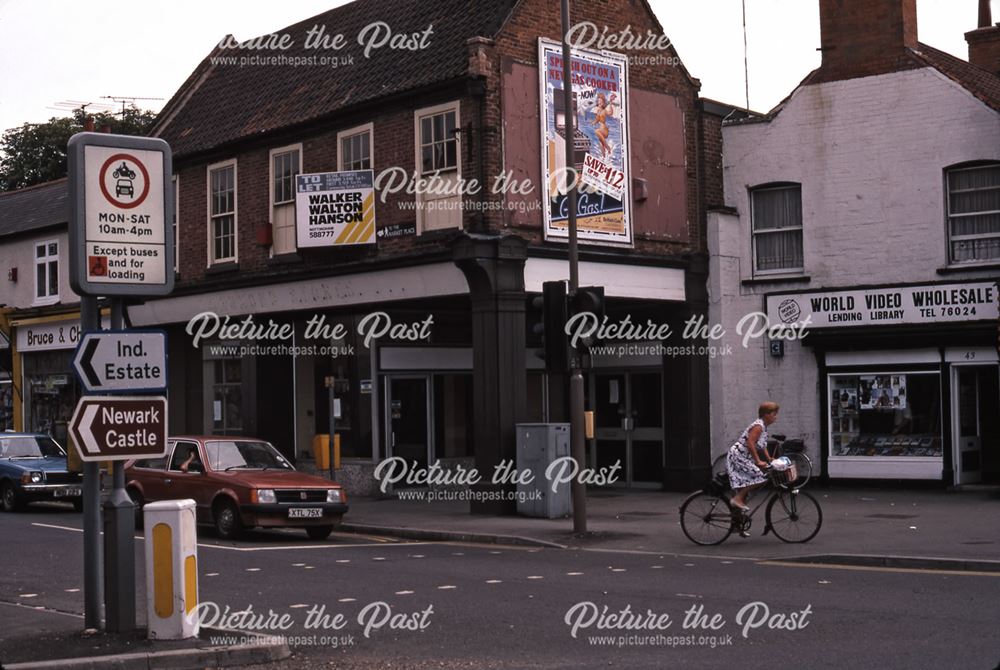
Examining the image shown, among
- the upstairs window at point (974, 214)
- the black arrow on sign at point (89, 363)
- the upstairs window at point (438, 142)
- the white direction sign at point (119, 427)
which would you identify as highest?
the upstairs window at point (438, 142)

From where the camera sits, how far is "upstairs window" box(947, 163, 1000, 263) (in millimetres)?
22453

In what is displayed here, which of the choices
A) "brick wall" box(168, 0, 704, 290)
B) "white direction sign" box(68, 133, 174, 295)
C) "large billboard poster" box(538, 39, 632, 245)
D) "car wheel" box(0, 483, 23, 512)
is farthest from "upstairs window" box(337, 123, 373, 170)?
"white direction sign" box(68, 133, 174, 295)

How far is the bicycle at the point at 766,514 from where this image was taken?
51.8 ft

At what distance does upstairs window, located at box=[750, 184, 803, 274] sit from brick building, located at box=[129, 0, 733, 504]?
106 centimetres

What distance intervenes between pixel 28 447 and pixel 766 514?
1527 cm

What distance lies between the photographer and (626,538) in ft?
57.2

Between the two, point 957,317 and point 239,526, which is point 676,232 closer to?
point 957,317

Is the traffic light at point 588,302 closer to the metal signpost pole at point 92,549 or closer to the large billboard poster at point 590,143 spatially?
the large billboard poster at point 590,143

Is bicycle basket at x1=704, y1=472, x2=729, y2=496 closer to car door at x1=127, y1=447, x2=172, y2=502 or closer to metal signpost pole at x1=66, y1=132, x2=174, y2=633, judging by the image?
metal signpost pole at x1=66, y1=132, x2=174, y2=633

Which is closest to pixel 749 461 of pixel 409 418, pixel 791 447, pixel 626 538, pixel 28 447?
pixel 626 538

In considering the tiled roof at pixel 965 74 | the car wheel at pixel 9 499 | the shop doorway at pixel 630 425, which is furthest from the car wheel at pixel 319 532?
the tiled roof at pixel 965 74

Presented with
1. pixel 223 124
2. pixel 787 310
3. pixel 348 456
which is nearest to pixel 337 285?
pixel 348 456

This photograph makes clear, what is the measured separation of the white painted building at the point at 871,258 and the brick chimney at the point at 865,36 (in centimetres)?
3

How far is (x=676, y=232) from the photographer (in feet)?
80.4
